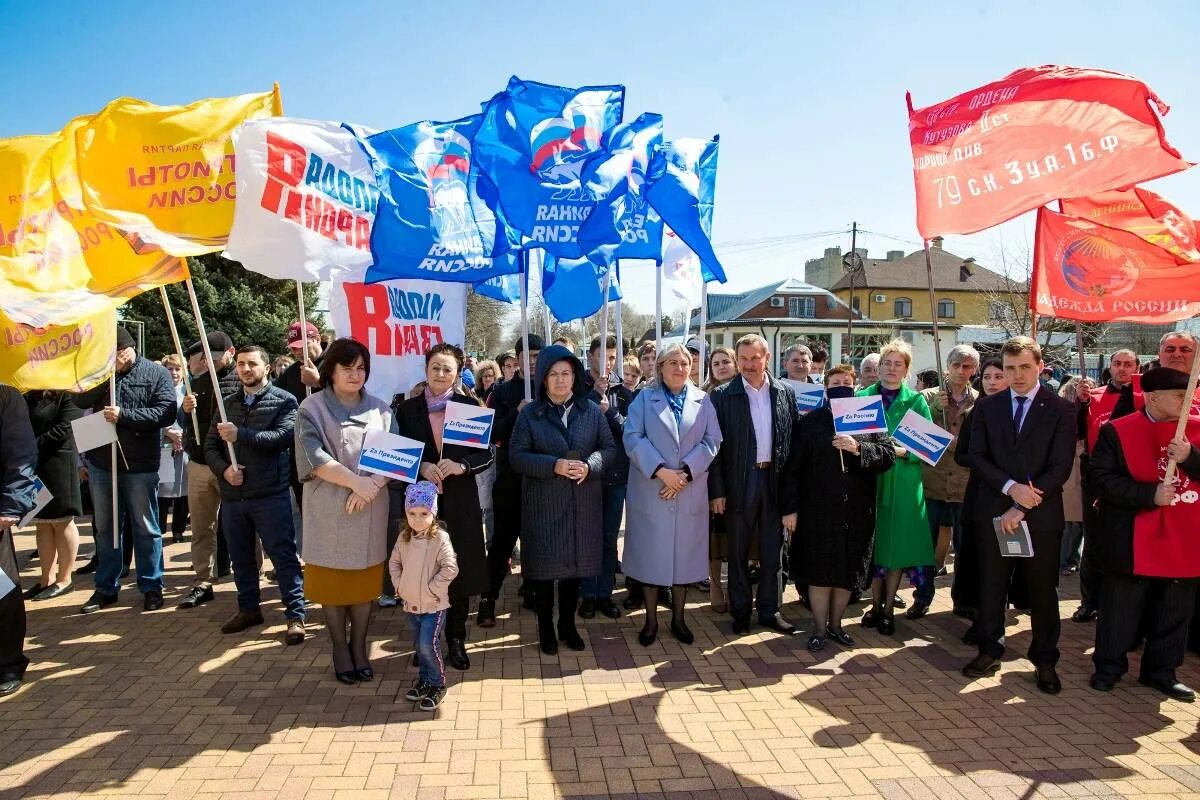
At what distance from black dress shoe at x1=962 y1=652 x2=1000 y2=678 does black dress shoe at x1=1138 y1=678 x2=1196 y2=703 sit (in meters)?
0.85

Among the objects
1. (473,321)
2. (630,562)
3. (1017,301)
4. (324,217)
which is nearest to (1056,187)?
(630,562)

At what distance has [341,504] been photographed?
14.2ft

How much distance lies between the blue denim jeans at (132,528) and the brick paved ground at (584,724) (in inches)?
24.5

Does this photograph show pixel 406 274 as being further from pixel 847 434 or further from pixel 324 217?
pixel 847 434

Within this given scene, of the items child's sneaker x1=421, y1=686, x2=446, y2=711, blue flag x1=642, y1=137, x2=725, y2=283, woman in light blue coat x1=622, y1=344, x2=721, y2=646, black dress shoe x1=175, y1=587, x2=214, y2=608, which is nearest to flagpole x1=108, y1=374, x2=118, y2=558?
black dress shoe x1=175, y1=587, x2=214, y2=608

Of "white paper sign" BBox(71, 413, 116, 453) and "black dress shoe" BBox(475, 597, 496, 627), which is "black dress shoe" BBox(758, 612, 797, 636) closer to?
"black dress shoe" BBox(475, 597, 496, 627)

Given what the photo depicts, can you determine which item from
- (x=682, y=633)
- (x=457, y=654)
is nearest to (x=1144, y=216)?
(x=682, y=633)

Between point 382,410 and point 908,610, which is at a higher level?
point 382,410

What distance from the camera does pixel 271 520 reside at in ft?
17.4

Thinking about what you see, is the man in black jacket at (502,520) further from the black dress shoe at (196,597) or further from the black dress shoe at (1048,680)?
the black dress shoe at (1048,680)

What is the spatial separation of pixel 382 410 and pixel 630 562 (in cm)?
196

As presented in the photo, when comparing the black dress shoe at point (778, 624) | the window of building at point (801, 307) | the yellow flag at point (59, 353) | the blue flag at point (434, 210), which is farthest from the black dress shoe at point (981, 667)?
the window of building at point (801, 307)

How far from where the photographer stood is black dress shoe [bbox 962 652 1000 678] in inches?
182

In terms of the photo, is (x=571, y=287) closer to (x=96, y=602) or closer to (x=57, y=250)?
(x=57, y=250)
